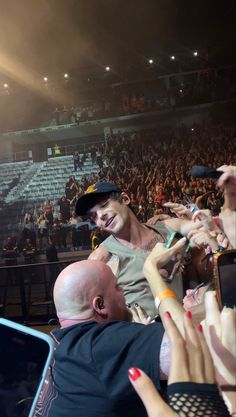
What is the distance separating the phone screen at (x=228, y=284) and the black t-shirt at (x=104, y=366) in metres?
0.15

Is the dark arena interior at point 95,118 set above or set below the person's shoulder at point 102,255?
above

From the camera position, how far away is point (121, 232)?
1.67 meters

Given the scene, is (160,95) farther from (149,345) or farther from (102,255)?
(149,345)

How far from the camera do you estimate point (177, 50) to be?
4309 millimetres

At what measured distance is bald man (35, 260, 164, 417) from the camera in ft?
2.69

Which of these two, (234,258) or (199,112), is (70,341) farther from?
(199,112)

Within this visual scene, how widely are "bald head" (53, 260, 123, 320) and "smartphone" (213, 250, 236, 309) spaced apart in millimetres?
308

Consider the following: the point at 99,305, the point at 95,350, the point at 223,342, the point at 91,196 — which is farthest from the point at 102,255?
the point at 223,342

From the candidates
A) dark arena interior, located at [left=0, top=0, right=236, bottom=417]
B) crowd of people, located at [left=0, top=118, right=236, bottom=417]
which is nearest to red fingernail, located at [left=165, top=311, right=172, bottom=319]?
crowd of people, located at [left=0, top=118, right=236, bottom=417]

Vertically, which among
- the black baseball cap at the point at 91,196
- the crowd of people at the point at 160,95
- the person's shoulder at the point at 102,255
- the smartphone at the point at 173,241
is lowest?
the person's shoulder at the point at 102,255

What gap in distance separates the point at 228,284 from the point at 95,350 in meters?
0.32

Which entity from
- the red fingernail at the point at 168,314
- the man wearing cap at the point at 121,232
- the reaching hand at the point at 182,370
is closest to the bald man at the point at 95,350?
the red fingernail at the point at 168,314

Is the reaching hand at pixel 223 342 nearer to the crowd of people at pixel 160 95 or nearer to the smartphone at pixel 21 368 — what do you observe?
the smartphone at pixel 21 368

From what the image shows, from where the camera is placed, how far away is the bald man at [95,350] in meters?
0.82
